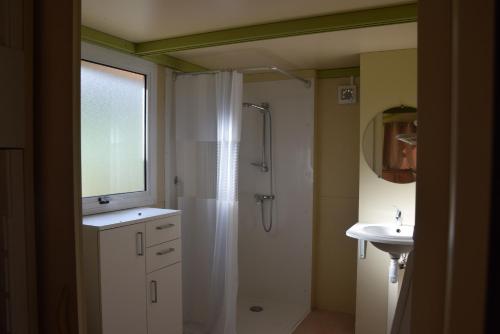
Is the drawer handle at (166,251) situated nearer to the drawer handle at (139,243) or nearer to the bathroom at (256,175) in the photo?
the bathroom at (256,175)

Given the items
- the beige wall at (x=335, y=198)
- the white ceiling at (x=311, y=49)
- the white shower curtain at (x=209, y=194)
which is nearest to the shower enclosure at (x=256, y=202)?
the white shower curtain at (x=209, y=194)

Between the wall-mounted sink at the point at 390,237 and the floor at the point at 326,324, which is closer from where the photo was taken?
the wall-mounted sink at the point at 390,237

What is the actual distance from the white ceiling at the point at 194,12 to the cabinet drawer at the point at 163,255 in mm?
1430

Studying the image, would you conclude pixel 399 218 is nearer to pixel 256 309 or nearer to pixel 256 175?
pixel 256 175

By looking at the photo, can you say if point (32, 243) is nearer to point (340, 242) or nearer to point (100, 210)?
point (100, 210)

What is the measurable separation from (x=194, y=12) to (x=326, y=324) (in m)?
2.72

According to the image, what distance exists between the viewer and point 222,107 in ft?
9.86

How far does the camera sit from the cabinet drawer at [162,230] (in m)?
2.60

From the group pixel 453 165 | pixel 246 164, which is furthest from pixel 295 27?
pixel 453 165

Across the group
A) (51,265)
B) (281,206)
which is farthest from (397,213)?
(51,265)

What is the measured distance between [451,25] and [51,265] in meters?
0.71

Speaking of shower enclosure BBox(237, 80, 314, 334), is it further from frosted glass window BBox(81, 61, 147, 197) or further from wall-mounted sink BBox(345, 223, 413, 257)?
frosted glass window BBox(81, 61, 147, 197)

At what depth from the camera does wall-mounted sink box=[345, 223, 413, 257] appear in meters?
2.49

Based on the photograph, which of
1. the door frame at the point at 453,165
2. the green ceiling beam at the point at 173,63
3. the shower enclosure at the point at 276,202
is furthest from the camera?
the shower enclosure at the point at 276,202
